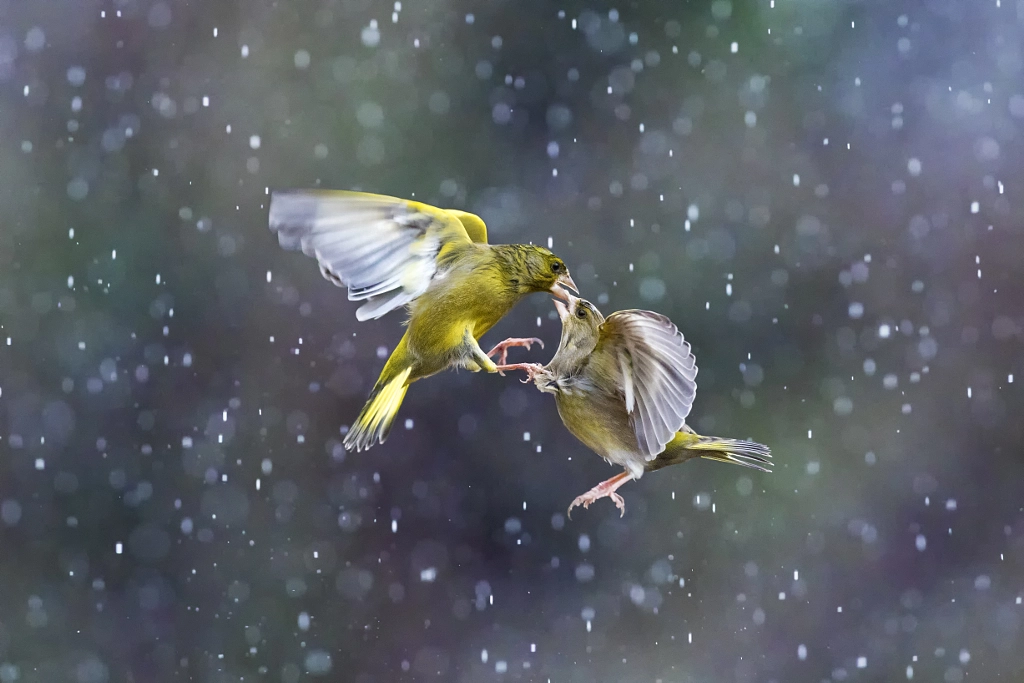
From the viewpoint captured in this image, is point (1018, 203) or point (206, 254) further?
point (1018, 203)

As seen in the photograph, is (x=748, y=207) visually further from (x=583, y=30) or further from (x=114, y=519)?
(x=114, y=519)

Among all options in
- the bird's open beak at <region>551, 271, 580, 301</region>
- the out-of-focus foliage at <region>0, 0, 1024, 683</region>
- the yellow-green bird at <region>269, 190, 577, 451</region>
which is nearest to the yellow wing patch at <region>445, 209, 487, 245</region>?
the yellow-green bird at <region>269, 190, 577, 451</region>

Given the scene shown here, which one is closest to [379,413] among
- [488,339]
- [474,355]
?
[474,355]

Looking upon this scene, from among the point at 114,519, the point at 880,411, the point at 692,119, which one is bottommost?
the point at 114,519

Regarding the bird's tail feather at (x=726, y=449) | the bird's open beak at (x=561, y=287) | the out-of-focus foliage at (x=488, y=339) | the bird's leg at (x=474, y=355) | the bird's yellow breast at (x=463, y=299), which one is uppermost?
the bird's open beak at (x=561, y=287)

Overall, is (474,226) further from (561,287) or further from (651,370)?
(651,370)

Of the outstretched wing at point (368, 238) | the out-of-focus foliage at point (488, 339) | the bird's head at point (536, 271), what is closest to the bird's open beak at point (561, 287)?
the bird's head at point (536, 271)

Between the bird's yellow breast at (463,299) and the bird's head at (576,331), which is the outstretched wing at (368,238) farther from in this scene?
the bird's head at (576,331)

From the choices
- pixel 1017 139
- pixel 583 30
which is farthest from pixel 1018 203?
pixel 583 30
